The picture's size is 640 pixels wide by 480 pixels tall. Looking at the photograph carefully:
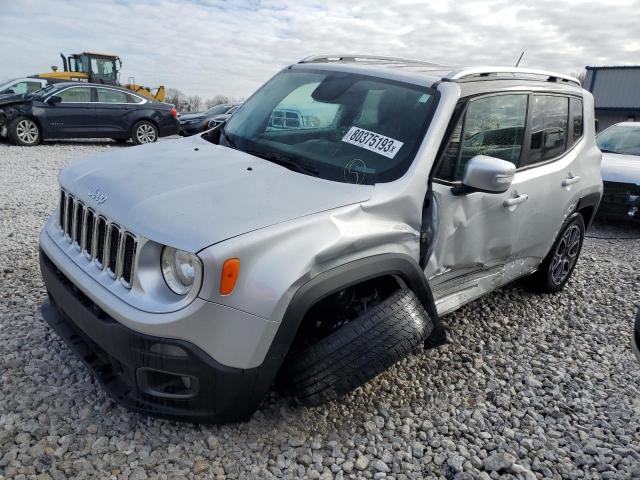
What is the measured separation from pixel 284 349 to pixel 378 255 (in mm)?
636

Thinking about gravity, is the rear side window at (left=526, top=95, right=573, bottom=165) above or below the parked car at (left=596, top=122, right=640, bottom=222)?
above

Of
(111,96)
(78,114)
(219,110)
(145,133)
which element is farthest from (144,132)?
(219,110)

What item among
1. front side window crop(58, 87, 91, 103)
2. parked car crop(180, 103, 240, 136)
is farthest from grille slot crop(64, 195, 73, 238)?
parked car crop(180, 103, 240, 136)

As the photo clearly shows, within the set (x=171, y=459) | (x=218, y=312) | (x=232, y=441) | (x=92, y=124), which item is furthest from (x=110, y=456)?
(x=92, y=124)

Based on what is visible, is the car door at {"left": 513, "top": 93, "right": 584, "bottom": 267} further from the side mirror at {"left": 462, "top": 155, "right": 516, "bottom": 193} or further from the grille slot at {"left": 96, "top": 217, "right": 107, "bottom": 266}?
the grille slot at {"left": 96, "top": 217, "right": 107, "bottom": 266}

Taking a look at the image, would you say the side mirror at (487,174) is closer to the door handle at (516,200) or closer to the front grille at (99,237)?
the door handle at (516,200)

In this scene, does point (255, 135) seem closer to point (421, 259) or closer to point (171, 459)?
point (421, 259)

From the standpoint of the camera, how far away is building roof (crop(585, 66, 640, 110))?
2756 centimetres

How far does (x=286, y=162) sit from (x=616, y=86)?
31.3m

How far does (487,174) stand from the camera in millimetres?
2619

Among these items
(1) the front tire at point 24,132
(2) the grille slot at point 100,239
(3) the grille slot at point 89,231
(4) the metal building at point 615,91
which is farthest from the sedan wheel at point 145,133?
(4) the metal building at point 615,91

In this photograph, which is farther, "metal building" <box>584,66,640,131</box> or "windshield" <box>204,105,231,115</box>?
"metal building" <box>584,66,640,131</box>

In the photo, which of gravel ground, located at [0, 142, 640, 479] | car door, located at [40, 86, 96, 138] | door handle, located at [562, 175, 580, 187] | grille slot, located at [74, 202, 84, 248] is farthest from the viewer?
car door, located at [40, 86, 96, 138]

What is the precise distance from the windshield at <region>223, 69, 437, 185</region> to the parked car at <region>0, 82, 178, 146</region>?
1028 cm
